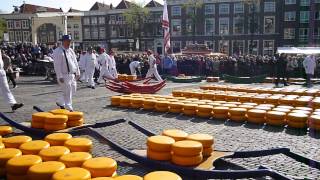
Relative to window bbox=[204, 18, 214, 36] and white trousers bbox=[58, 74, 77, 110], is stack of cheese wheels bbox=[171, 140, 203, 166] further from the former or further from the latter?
window bbox=[204, 18, 214, 36]

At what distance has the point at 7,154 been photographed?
523cm

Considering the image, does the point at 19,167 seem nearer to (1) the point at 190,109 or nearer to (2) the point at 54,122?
(2) the point at 54,122

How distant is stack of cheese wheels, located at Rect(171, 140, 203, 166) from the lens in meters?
5.20

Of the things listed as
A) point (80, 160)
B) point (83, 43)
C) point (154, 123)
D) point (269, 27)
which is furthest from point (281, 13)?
point (80, 160)

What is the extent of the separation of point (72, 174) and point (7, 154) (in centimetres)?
154

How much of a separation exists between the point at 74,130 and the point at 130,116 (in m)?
3.04

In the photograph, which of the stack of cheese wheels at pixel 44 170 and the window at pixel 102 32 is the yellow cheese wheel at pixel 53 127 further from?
the window at pixel 102 32

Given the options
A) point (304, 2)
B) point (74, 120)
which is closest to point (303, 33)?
point (304, 2)

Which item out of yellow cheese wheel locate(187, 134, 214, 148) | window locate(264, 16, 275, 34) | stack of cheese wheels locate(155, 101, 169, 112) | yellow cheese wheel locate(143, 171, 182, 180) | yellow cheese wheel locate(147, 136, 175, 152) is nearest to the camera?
yellow cheese wheel locate(143, 171, 182, 180)

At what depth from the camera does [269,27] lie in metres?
63.9

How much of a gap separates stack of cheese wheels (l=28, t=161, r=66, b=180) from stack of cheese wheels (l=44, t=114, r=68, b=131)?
2535 mm

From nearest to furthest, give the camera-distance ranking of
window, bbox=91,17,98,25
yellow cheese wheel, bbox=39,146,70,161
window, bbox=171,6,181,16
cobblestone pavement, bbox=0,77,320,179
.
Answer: yellow cheese wheel, bbox=39,146,70,161, cobblestone pavement, bbox=0,77,320,179, window, bbox=171,6,181,16, window, bbox=91,17,98,25

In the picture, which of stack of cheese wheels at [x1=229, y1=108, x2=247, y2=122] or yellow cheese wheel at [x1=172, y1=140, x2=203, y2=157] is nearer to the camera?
yellow cheese wheel at [x1=172, y1=140, x2=203, y2=157]

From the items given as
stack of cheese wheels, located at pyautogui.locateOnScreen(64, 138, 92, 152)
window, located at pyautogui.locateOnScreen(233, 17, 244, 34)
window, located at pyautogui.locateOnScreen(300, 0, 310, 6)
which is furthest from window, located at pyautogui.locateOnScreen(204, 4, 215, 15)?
stack of cheese wheels, located at pyautogui.locateOnScreen(64, 138, 92, 152)
